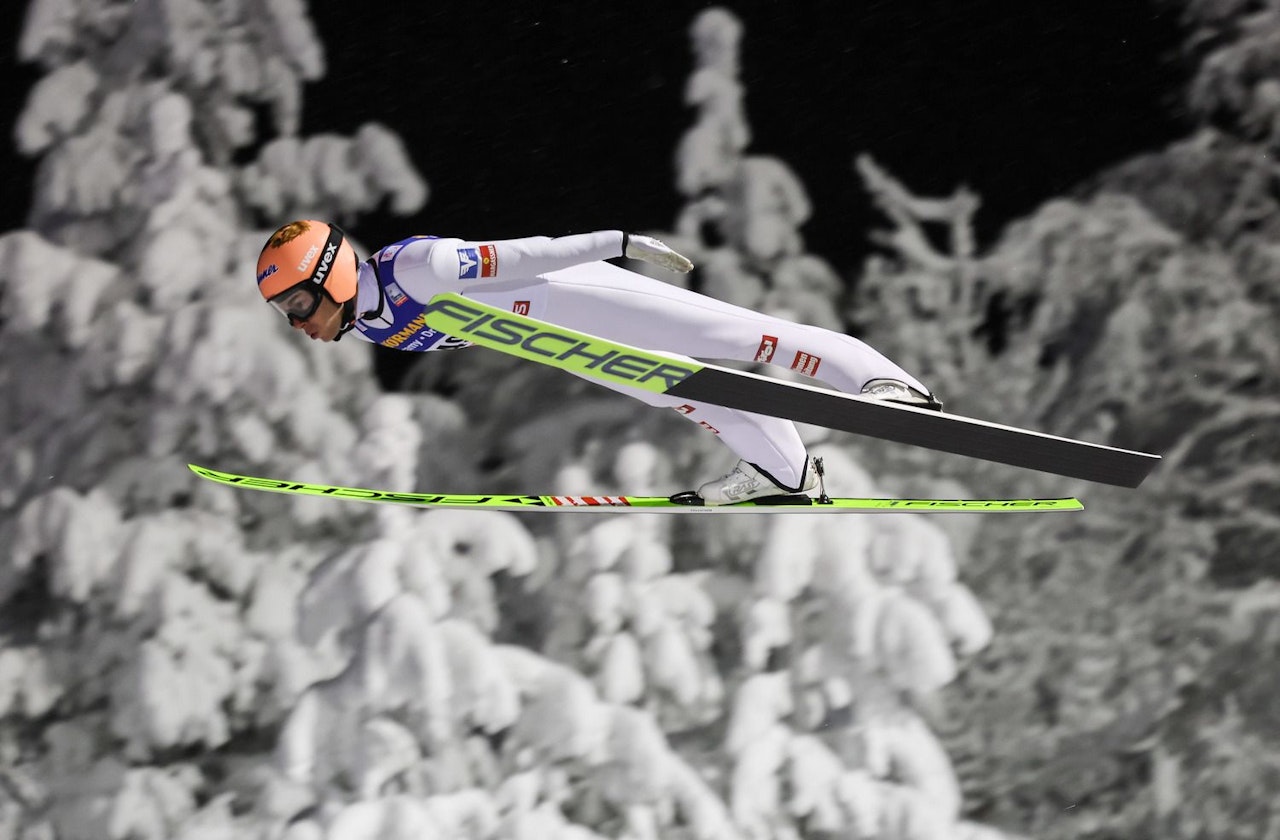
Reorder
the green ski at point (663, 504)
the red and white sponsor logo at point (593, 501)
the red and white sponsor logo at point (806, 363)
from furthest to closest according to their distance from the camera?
the red and white sponsor logo at point (593, 501) → the green ski at point (663, 504) → the red and white sponsor logo at point (806, 363)

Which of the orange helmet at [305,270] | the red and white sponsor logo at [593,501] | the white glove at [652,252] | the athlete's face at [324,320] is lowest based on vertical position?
the red and white sponsor logo at [593,501]

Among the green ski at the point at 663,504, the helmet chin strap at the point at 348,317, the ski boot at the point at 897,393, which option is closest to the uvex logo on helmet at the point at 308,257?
the helmet chin strap at the point at 348,317

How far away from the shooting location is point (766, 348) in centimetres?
332

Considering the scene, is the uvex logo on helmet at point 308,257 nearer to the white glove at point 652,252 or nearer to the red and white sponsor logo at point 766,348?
the white glove at point 652,252

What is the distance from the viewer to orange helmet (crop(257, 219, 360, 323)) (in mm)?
3139

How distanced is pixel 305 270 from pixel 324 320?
13cm

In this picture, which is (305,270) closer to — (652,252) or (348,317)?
(348,317)

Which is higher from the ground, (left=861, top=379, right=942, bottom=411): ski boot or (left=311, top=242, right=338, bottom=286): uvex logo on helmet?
(left=311, top=242, right=338, bottom=286): uvex logo on helmet

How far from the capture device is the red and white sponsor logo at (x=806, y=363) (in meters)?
3.31

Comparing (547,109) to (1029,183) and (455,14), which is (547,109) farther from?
Result: (1029,183)

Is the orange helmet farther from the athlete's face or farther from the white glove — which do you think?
the white glove

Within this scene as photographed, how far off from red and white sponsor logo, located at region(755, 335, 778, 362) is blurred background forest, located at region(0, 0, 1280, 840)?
7.20ft

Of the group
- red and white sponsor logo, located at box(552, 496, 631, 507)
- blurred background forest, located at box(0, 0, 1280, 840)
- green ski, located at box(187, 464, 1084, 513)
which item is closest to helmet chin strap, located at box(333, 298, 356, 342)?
green ski, located at box(187, 464, 1084, 513)

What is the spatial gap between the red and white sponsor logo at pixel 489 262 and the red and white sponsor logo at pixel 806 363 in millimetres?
783
